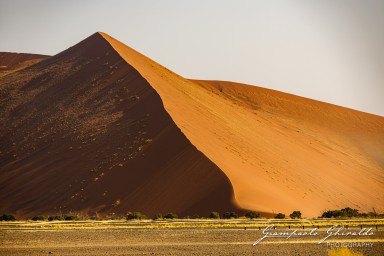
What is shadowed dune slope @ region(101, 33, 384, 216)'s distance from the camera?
56750 mm

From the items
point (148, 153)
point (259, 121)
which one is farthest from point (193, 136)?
point (259, 121)

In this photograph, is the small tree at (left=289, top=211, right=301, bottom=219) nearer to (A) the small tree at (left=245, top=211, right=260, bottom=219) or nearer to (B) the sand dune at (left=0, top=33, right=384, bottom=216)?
(B) the sand dune at (left=0, top=33, right=384, bottom=216)

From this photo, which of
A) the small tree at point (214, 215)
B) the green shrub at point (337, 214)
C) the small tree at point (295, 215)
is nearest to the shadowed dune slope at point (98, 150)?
the small tree at point (214, 215)

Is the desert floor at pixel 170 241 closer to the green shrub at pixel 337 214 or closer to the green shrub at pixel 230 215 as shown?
the green shrub at pixel 230 215

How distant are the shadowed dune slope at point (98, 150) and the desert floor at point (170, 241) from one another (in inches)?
541

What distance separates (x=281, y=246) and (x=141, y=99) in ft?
154

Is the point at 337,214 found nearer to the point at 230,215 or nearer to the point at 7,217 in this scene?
the point at 230,215

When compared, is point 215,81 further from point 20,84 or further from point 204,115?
point 204,115

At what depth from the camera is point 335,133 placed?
103562mm

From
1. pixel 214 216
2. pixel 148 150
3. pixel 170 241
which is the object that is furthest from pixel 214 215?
pixel 170 241

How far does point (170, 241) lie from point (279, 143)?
49624 millimetres

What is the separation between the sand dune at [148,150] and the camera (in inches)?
2124

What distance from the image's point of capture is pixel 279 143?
3061 inches

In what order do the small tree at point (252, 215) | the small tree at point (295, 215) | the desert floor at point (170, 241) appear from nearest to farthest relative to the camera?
the desert floor at point (170, 241), the small tree at point (252, 215), the small tree at point (295, 215)
